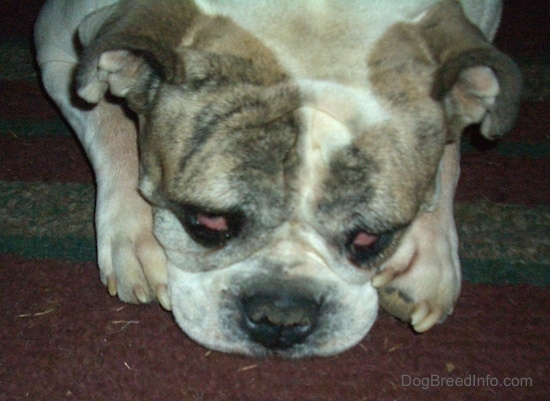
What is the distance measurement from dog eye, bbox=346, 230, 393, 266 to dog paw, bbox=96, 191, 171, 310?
1.70 ft

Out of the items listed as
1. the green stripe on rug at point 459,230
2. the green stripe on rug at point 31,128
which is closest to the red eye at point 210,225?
the green stripe on rug at point 459,230

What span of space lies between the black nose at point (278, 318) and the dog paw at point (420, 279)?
0.83 feet

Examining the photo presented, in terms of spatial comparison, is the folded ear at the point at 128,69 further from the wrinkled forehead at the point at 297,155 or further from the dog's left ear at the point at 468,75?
the dog's left ear at the point at 468,75

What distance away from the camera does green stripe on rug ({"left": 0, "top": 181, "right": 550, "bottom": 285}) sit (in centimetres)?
213

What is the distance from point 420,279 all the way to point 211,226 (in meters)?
0.60

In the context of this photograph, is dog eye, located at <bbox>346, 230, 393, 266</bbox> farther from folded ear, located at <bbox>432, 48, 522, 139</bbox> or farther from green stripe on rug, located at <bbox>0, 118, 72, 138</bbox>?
green stripe on rug, located at <bbox>0, 118, 72, 138</bbox>

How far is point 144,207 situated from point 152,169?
0.77 ft

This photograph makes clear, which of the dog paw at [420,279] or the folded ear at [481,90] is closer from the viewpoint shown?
the folded ear at [481,90]

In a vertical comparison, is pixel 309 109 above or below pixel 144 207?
above

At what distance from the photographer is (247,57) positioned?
Result: 1.58 m

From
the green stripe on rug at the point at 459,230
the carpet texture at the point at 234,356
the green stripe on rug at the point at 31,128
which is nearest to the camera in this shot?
the carpet texture at the point at 234,356

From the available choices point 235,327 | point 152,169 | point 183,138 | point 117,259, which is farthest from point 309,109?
point 117,259

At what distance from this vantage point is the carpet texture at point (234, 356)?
71.8 inches

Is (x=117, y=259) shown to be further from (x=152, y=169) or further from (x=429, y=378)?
(x=429, y=378)
